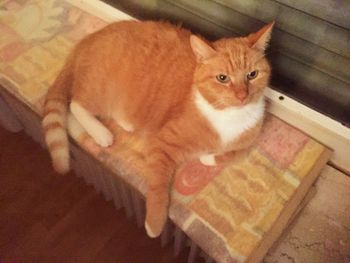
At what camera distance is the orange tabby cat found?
37.4 inches

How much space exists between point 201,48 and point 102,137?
43 centimetres

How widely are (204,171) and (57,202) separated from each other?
2.38ft

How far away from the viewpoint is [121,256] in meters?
1.37

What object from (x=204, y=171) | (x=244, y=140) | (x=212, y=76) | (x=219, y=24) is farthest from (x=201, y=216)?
(x=219, y=24)

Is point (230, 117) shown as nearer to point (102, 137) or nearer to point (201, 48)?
point (201, 48)

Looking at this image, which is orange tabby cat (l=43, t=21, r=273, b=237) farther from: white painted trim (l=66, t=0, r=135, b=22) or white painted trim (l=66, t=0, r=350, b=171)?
white painted trim (l=66, t=0, r=135, b=22)

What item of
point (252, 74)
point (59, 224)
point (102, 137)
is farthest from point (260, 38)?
point (59, 224)

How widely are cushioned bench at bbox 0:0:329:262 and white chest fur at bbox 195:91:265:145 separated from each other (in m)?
0.12

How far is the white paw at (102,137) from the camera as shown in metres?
1.13

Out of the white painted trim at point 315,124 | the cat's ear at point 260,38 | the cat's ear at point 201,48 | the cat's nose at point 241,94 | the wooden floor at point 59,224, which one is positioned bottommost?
the wooden floor at point 59,224

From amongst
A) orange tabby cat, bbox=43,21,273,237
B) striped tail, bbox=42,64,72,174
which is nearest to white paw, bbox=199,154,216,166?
orange tabby cat, bbox=43,21,273,237

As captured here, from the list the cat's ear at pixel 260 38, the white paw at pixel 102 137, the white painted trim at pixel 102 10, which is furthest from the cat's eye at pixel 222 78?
the white painted trim at pixel 102 10

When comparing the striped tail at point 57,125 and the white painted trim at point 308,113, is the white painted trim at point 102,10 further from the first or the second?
the white painted trim at point 308,113

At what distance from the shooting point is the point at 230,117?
3.32 feet
